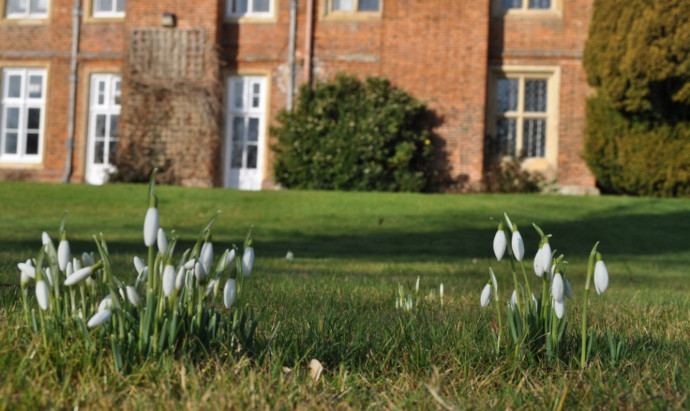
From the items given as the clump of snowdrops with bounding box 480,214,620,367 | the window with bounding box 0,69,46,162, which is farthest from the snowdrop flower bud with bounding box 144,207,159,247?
the window with bounding box 0,69,46,162

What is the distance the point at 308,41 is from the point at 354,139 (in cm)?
291

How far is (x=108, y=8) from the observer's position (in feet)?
72.1

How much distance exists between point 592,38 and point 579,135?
7.85 ft

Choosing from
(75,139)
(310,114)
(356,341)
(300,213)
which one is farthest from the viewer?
(75,139)

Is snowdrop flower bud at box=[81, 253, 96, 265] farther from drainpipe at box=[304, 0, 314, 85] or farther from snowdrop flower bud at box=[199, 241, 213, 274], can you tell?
drainpipe at box=[304, 0, 314, 85]

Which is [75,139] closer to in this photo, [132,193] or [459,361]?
[132,193]

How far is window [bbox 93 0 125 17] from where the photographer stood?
71.8ft

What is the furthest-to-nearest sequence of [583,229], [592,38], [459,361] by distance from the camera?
[592,38] → [583,229] → [459,361]

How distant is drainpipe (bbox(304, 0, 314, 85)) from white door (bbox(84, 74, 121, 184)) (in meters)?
4.64

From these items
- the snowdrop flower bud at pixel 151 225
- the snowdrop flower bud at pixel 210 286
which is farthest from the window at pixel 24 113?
the snowdrop flower bud at pixel 151 225

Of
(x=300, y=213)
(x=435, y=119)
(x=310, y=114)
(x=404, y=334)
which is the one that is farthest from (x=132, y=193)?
(x=404, y=334)

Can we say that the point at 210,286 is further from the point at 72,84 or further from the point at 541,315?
the point at 72,84

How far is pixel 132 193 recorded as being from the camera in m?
16.4

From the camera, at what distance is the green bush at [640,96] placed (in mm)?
17078
